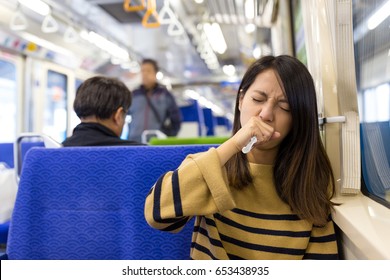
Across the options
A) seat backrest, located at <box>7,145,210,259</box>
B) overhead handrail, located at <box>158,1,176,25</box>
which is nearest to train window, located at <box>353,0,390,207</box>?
seat backrest, located at <box>7,145,210,259</box>

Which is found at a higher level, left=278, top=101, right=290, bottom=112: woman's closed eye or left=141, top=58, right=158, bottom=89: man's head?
left=141, top=58, right=158, bottom=89: man's head

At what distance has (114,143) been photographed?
1.78 m

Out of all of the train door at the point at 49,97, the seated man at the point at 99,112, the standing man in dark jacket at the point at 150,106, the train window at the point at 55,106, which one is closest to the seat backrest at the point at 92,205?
the seated man at the point at 99,112

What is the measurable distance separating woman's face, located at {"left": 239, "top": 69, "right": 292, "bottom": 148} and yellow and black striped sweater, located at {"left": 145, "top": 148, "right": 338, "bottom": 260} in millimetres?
153

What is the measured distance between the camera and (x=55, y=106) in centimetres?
643

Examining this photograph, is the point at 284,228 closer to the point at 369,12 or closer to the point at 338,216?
the point at 338,216

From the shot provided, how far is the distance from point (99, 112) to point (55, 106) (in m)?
5.00

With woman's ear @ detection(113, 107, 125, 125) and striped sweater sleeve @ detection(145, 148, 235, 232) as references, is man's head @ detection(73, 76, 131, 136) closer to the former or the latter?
woman's ear @ detection(113, 107, 125, 125)

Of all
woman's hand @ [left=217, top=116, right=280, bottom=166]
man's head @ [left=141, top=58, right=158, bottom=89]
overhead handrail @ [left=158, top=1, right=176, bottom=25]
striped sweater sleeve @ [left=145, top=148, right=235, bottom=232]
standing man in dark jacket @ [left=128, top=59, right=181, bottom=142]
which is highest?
overhead handrail @ [left=158, top=1, right=176, bottom=25]

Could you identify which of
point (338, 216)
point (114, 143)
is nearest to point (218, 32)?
point (114, 143)

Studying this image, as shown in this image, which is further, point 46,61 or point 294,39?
point 46,61

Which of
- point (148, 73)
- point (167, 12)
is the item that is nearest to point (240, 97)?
point (148, 73)

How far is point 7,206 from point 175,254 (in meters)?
1.07

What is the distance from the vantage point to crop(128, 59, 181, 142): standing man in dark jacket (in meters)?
3.92
